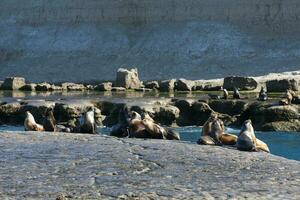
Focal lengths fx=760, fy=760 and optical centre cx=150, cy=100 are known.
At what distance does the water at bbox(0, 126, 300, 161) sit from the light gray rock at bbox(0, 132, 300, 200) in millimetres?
7145

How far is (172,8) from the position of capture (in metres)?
69.1

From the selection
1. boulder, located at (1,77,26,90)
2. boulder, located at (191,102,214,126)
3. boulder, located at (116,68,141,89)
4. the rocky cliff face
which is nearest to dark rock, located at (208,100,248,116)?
boulder, located at (191,102,214,126)

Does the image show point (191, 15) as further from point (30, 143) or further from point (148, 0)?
point (30, 143)

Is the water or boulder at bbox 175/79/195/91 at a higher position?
boulder at bbox 175/79/195/91

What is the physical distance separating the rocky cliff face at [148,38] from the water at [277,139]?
28258 millimetres

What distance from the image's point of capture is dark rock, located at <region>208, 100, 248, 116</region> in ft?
93.8

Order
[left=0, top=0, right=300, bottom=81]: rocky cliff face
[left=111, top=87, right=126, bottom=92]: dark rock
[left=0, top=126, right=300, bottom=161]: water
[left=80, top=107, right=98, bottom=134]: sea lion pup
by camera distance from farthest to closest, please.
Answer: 1. [left=0, top=0, right=300, bottom=81]: rocky cliff face
2. [left=111, top=87, right=126, bottom=92]: dark rock
3. [left=0, top=126, right=300, bottom=161]: water
4. [left=80, top=107, right=98, bottom=134]: sea lion pup

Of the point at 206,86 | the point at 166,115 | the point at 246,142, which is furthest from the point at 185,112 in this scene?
the point at 246,142

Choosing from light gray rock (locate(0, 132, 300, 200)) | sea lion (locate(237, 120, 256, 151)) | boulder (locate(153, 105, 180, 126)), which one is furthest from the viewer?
boulder (locate(153, 105, 180, 126))

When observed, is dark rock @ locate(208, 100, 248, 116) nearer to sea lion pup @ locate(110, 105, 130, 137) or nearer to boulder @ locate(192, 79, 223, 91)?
boulder @ locate(192, 79, 223, 91)

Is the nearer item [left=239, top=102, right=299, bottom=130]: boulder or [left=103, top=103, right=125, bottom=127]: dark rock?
[left=239, top=102, right=299, bottom=130]: boulder

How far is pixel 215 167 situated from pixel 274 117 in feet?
52.3

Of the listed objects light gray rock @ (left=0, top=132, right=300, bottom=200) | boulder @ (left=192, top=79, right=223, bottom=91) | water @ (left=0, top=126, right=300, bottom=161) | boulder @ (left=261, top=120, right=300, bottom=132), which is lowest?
water @ (left=0, top=126, right=300, bottom=161)

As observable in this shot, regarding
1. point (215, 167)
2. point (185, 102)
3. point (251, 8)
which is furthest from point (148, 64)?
point (215, 167)
